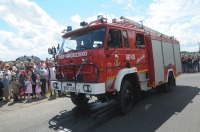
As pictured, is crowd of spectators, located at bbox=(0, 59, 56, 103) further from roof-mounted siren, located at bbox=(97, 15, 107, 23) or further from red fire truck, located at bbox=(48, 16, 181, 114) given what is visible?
roof-mounted siren, located at bbox=(97, 15, 107, 23)

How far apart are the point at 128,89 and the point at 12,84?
247 inches

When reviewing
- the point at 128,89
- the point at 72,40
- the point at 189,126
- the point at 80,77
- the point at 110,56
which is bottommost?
the point at 189,126

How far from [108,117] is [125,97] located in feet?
2.77

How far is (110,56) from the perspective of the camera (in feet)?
21.7

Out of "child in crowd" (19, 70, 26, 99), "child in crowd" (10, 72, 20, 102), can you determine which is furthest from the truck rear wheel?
"child in crowd" (10, 72, 20, 102)

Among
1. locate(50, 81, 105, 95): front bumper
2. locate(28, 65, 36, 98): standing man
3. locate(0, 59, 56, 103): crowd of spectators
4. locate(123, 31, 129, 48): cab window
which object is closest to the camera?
locate(50, 81, 105, 95): front bumper

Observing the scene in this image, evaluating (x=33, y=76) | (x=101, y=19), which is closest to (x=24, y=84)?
(x=33, y=76)

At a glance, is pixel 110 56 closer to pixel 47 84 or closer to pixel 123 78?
pixel 123 78

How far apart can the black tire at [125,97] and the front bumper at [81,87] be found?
3.23 ft

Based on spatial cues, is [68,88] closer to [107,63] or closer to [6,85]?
[107,63]

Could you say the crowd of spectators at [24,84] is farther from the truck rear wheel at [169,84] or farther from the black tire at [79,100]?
the truck rear wheel at [169,84]

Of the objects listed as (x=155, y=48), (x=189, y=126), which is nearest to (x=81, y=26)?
(x=155, y=48)

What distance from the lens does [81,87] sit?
638 cm

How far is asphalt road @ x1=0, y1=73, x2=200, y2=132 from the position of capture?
5.91 metres
